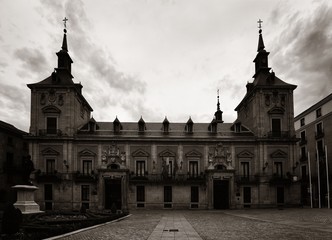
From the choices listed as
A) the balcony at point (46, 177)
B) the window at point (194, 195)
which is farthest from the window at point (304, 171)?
the balcony at point (46, 177)

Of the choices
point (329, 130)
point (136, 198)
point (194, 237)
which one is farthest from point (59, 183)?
point (329, 130)

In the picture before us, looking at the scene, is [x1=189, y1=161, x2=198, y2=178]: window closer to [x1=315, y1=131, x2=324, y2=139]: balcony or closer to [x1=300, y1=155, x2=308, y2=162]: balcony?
[x1=315, y1=131, x2=324, y2=139]: balcony

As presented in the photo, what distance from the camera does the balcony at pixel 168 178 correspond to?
46.2 meters

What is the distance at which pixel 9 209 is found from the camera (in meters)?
14.3

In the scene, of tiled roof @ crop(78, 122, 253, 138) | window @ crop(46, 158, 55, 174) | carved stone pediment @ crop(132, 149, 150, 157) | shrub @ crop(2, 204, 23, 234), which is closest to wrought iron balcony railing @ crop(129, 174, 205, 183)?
carved stone pediment @ crop(132, 149, 150, 157)


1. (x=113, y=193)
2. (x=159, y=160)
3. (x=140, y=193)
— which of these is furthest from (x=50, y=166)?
(x=159, y=160)

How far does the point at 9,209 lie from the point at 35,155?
109ft

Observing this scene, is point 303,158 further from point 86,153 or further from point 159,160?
point 86,153

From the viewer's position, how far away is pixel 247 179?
46812mm

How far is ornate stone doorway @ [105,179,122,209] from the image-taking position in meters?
44.9

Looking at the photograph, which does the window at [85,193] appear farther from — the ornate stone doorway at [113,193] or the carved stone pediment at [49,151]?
the carved stone pediment at [49,151]

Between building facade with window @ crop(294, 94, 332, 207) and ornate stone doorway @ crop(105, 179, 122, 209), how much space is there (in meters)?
24.7

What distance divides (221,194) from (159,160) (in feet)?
31.1

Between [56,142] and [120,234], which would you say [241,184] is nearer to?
[56,142]
